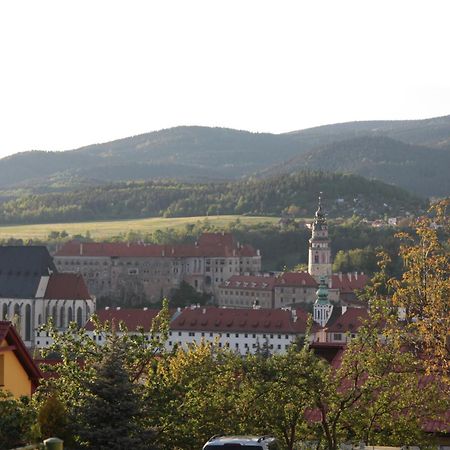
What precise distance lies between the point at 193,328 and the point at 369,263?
54.1 m

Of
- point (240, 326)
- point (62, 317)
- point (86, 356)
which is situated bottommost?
point (62, 317)

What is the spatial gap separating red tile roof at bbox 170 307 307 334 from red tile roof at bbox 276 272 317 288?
3444cm

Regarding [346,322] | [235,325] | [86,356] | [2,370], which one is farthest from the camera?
[235,325]

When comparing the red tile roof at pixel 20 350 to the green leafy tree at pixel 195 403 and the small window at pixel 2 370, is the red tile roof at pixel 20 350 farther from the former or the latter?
the green leafy tree at pixel 195 403

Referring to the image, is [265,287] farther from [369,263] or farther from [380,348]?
[380,348]

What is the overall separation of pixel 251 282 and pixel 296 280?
282 inches

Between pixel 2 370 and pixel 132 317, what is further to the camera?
pixel 132 317

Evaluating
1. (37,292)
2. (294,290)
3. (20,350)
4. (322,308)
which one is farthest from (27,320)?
(20,350)

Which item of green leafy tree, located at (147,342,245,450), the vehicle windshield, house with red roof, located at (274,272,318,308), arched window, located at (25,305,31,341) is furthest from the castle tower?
the vehicle windshield

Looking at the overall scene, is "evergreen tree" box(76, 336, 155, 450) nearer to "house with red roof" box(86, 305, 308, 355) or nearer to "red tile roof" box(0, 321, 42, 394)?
"red tile roof" box(0, 321, 42, 394)

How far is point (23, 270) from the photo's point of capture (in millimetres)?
140625

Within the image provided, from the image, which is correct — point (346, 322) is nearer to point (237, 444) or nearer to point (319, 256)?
point (319, 256)

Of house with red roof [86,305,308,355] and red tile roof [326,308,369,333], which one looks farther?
house with red roof [86,305,308,355]

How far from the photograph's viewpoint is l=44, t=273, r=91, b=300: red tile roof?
449ft
